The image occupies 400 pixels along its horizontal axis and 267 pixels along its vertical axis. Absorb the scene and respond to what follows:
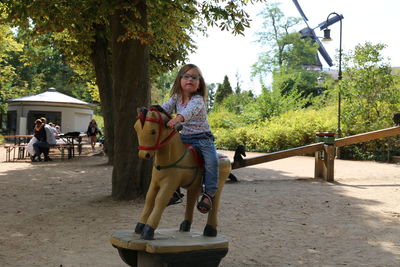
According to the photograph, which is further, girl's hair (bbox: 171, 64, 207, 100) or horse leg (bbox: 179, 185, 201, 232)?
horse leg (bbox: 179, 185, 201, 232)

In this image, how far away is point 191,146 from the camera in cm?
380

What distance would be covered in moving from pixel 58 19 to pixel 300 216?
19.8 ft

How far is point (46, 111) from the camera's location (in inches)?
1244

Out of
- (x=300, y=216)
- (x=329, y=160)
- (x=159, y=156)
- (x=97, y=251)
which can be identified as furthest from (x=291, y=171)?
(x=159, y=156)

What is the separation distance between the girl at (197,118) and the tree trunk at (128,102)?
14.1ft

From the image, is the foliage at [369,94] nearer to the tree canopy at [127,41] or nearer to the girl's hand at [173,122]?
the tree canopy at [127,41]

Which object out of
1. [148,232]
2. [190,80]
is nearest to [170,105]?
[190,80]

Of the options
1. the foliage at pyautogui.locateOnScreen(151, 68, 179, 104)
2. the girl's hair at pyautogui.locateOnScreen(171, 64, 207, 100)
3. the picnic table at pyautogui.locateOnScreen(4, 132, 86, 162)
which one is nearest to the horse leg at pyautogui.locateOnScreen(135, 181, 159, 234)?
the girl's hair at pyautogui.locateOnScreen(171, 64, 207, 100)

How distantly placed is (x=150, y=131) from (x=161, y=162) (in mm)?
358

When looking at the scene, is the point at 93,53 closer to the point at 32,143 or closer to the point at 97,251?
the point at 32,143

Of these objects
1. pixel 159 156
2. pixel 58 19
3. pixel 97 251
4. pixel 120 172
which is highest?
pixel 58 19

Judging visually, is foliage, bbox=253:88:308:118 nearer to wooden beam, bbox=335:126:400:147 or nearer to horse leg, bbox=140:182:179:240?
wooden beam, bbox=335:126:400:147

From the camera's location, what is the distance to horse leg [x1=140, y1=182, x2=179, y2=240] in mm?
3488

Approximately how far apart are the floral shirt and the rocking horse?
0.16 m
